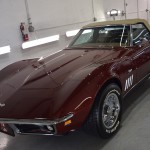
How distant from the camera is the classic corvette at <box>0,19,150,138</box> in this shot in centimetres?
212

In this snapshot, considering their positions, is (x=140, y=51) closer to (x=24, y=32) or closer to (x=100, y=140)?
(x=100, y=140)

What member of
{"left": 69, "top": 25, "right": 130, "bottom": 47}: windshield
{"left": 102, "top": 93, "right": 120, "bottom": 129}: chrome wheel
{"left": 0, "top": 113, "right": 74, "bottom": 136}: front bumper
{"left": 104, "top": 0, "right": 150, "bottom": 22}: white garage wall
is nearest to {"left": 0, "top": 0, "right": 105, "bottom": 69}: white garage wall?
{"left": 104, "top": 0, "right": 150, "bottom": 22}: white garage wall

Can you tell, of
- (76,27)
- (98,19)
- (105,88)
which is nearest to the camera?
(105,88)

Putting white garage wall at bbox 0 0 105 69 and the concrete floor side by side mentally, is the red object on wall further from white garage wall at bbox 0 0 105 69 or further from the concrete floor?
the concrete floor

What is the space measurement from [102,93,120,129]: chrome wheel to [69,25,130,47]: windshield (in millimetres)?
1049

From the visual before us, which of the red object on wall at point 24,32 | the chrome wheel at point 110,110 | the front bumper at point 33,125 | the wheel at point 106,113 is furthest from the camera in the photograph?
the red object on wall at point 24,32

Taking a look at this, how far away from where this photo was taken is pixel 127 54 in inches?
120

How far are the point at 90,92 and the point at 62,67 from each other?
0.75m

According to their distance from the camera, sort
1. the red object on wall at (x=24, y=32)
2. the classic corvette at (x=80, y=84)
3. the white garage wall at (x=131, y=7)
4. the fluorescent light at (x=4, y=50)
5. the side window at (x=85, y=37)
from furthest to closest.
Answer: the white garage wall at (x=131, y=7) → the red object on wall at (x=24, y=32) → the fluorescent light at (x=4, y=50) → the side window at (x=85, y=37) → the classic corvette at (x=80, y=84)

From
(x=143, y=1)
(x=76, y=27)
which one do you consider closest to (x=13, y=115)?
(x=76, y=27)

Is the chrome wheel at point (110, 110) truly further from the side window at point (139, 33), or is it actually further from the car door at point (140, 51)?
the side window at point (139, 33)

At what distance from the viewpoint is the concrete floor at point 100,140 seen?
245 cm

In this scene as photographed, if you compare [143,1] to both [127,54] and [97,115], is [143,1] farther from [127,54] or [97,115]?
[97,115]

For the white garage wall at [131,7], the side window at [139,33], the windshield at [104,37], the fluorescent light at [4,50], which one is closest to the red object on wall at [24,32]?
the fluorescent light at [4,50]
